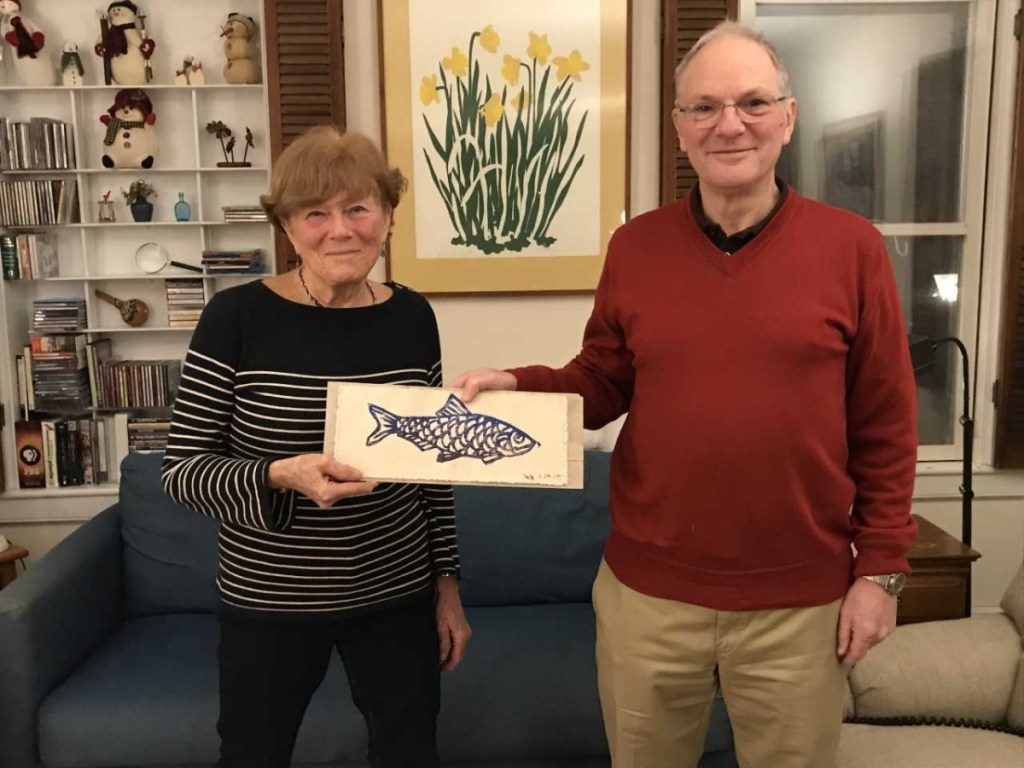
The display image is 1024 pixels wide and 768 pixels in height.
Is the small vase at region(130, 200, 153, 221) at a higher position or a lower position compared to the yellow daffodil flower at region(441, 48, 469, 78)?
lower

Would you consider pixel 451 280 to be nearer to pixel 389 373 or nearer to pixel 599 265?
pixel 599 265

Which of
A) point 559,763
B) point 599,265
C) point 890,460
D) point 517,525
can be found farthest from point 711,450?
point 599,265

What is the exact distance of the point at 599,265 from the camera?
2.99 meters

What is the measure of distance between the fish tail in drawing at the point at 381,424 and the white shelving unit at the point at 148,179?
Result: 2096mm

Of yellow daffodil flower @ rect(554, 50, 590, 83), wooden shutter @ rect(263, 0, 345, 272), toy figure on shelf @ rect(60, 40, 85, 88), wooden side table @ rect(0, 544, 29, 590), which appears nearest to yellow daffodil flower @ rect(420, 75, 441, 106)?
wooden shutter @ rect(263, 0, 345, 272)

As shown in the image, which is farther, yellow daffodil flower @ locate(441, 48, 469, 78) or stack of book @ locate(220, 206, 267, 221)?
stack of book @ locate(220, 206, 267, 221)

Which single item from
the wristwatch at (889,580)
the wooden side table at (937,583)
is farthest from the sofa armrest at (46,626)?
the wooden side table at (937,583)

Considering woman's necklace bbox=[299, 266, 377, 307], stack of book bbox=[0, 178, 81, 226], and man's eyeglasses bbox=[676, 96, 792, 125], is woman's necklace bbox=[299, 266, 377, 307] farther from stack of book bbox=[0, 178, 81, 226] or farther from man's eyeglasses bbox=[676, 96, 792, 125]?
stack of book bbox=[0, 178, 81, 226]

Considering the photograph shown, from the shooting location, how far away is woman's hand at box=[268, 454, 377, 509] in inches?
45.3

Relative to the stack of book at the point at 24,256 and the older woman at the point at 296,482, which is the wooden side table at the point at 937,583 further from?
the stack of book at the point at 24,256

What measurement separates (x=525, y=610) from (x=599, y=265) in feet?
4.05

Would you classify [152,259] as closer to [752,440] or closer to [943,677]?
[752,440]

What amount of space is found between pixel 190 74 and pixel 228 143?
0.84ft

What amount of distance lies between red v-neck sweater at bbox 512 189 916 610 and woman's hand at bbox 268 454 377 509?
16.8 inches
